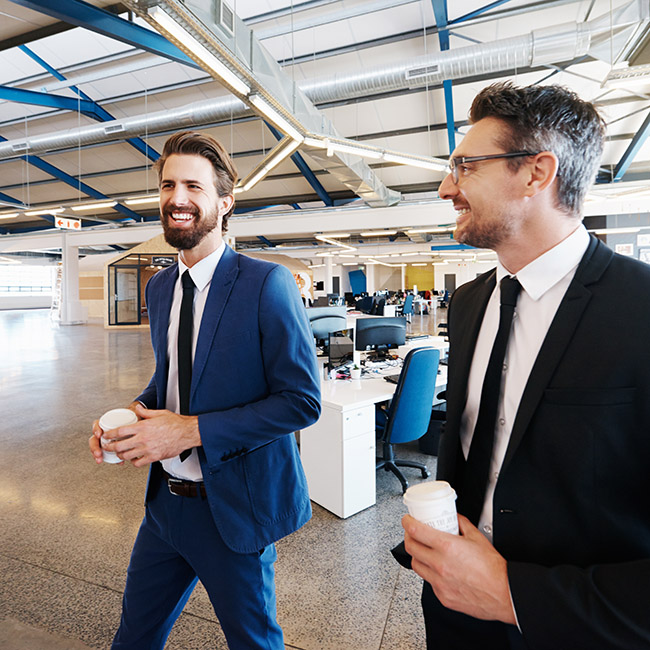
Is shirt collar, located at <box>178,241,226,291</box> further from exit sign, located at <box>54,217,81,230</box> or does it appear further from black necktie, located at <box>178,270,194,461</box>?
exit sign, located at <box>54,217,81,230</box>

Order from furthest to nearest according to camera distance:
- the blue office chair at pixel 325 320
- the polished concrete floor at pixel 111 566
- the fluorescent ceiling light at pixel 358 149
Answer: the fluorescent ceiling light at pixel 358 149
the blue office chair at pixel 325 320
the polished concrete floor at pixel 111 566

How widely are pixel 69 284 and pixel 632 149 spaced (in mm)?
20240

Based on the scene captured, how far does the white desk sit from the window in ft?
109

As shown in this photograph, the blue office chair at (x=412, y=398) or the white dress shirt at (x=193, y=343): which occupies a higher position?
the white dress shirt at (x=193, y=343)

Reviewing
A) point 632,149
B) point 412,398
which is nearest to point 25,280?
point 412,398

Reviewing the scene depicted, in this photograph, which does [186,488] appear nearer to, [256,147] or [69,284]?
[256,147]

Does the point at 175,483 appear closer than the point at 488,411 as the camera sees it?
No

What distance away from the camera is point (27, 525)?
2924 millimetres

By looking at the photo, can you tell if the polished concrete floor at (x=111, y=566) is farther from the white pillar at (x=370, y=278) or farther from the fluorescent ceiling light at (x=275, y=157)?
the white pillar at (x=370, y=278)

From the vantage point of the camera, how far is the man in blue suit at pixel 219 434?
42.9 inches

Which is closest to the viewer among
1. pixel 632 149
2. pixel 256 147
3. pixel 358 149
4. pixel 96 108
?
pixel 358 149

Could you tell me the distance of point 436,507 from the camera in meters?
0.68

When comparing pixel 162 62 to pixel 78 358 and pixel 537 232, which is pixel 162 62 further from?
pixel 537 232

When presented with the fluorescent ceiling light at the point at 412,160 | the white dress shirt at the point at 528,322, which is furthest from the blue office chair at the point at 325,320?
the white dress shirt at the point at 528,322
